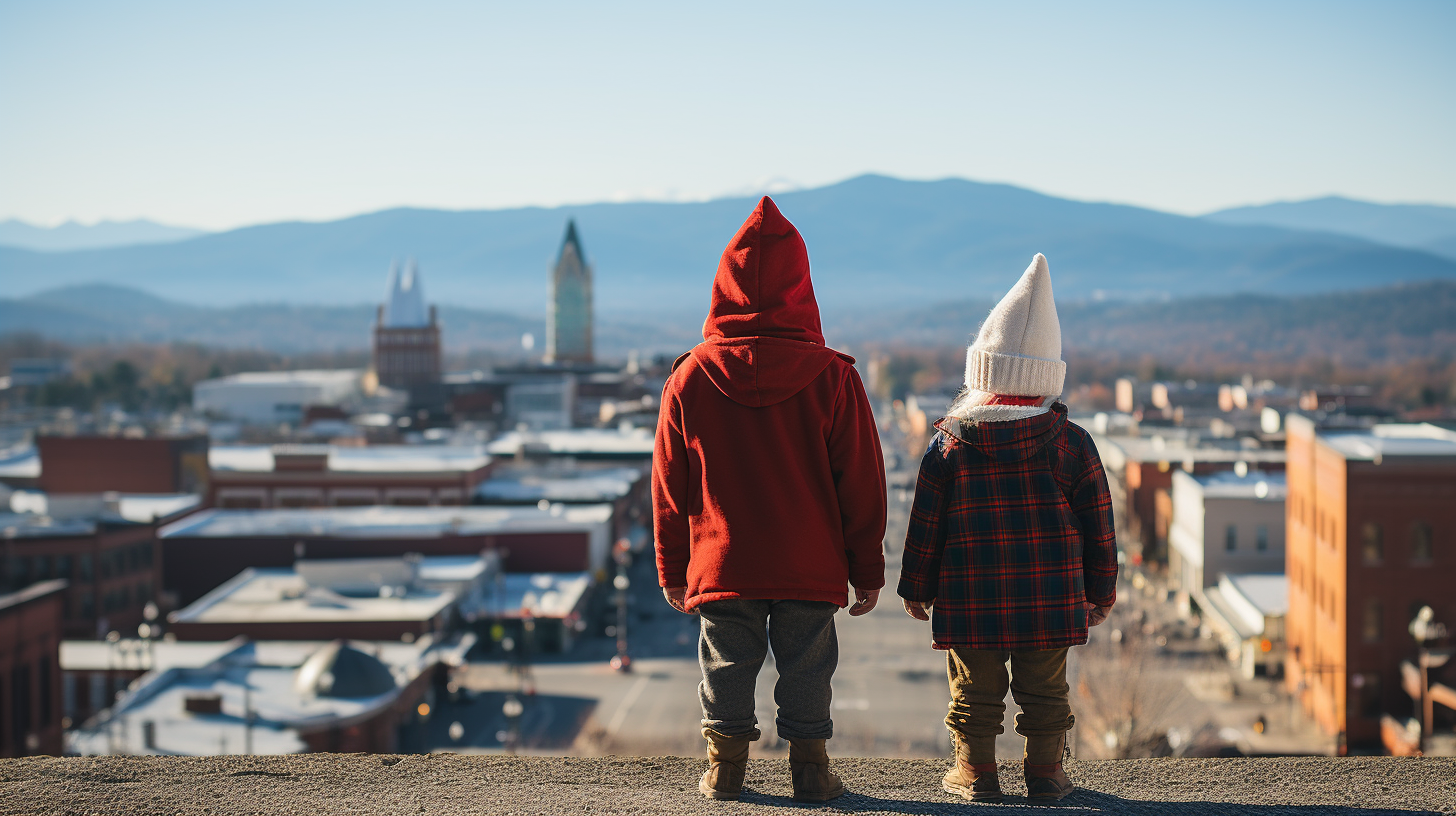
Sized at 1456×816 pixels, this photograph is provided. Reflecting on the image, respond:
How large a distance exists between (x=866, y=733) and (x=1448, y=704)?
32.7 ft

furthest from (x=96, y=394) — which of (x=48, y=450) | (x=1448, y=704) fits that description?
(x=1448, y=704)

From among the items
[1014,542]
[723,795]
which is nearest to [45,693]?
[723,795]

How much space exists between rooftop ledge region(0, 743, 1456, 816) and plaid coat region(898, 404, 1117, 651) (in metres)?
0.62

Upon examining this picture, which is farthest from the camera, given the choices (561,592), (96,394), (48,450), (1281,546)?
(96,394)

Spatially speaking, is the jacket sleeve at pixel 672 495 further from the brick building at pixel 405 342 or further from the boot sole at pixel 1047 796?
the brick building at pixel 405 342

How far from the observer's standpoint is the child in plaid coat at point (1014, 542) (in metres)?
4.05

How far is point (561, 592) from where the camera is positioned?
32562mm

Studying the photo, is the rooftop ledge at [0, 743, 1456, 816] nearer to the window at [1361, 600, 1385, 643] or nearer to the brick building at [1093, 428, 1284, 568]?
the window at [1361, 600, 1385, 643]

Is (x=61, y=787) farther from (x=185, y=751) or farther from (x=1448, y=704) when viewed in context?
(x=1448, y=704)

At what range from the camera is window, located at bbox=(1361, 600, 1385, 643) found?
23047 millimetres

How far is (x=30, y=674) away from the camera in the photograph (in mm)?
20203

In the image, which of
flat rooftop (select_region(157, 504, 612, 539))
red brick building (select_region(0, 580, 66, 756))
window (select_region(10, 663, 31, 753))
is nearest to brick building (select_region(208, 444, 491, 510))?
flat rooftop (select_region(157, 504, 612, 539))

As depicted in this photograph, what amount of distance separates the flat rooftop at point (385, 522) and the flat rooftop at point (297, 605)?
305cm

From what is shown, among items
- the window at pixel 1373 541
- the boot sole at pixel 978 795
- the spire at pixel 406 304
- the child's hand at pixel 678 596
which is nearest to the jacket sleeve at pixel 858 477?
the child's hand at pixel 678 596
